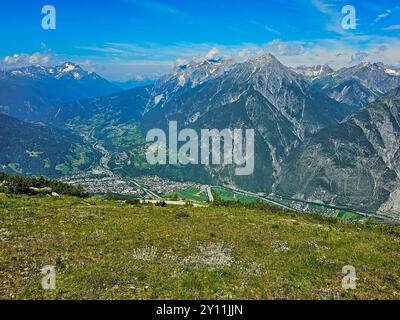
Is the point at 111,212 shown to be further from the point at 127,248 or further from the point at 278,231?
the point at 278,231

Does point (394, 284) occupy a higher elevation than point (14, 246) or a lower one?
lower
